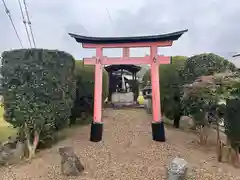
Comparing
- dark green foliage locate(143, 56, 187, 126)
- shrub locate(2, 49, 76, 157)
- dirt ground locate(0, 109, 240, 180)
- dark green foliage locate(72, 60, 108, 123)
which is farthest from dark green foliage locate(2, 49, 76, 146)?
dark green foliage locate(143, 56, 187, 126)

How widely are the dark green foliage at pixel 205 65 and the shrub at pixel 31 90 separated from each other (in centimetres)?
425

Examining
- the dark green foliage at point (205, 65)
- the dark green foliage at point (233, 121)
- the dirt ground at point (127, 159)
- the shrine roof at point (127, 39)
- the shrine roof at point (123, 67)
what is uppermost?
the shrine roof at point (127, 39)

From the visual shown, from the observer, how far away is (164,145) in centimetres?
817

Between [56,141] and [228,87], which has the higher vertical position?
[228,87]

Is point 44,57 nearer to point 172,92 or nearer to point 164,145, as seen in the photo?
point 164,145

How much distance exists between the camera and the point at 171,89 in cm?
1095

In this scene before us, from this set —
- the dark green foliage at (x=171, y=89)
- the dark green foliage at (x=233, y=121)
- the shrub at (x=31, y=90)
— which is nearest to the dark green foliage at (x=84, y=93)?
the dark green foliage at (x=171, y=89)

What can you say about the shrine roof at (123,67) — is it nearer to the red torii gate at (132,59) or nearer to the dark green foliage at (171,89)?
the dark green foliage at (171,89)

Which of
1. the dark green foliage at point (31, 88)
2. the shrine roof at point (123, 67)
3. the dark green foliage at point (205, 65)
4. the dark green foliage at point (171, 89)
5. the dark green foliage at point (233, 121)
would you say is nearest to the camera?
the dark green foliage at point (233, 121)

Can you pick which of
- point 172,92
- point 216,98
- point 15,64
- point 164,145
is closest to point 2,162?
point 15,64

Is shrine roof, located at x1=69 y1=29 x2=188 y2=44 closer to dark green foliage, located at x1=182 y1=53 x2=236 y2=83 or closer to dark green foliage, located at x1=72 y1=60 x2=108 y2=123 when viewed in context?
dark green foliage, located at x1=182 y1=53 x2=236 y2=83

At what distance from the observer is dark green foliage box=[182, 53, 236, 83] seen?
892 cm

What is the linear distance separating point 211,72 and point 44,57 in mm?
4977

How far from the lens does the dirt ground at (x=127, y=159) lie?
6.49 metres
